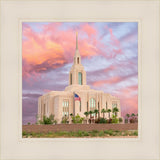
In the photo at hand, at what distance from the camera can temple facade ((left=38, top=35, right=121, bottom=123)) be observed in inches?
443

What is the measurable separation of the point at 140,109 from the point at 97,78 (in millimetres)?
2985

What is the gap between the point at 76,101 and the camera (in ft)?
47.4

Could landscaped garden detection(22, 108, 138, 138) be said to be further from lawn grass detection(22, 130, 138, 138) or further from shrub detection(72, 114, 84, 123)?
shrub detection(72, 114, 84, 123)

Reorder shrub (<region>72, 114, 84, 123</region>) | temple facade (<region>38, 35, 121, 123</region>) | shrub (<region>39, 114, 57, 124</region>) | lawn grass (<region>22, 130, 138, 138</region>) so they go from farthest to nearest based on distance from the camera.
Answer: temple facade (<region>38, 35, 121, 123</region>) < shrub (<region>72, 114, 84, 123</region>) < shrub (<region>39, 114, 57, 124</region>) < lawn grass (<region>22, 130, 138, 138</region>)

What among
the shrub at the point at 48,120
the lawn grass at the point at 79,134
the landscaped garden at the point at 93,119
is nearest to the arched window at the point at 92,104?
the landscaped garden at the point at 93,119

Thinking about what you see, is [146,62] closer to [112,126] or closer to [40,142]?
[112,126]

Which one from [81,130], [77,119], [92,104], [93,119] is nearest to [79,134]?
[81,130]

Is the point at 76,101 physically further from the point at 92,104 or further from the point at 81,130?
the point at 81,130

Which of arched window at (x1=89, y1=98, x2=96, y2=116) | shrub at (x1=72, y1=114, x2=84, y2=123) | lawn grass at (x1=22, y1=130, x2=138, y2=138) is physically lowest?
lawn grass at (x1=22, y1=130, x2=138, y2=138)

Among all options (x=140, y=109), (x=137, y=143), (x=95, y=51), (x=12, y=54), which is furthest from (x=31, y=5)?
(x=137, y=143)

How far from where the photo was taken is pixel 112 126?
9.16 m

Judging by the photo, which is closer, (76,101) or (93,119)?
(93,119)

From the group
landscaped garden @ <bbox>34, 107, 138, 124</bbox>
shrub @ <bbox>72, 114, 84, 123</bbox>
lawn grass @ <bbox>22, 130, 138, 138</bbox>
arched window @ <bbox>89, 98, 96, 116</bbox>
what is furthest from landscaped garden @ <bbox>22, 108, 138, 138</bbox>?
arched window @ <bbox>89, 98, 96, 116</bbox>

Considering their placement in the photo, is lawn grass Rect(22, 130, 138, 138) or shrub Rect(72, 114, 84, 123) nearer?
lawn grass Rect(22, 130, 138, 138)
